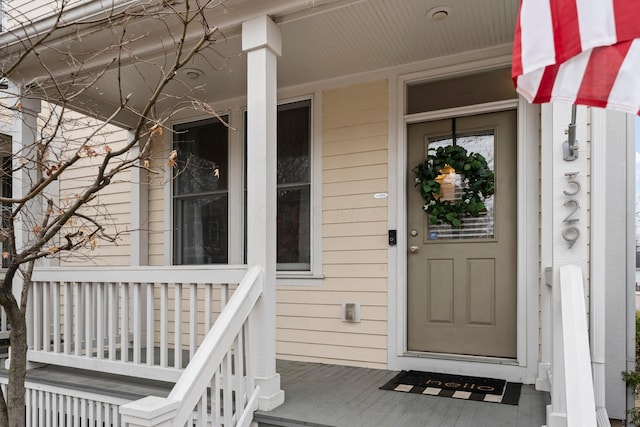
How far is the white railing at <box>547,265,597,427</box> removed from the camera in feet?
4.92

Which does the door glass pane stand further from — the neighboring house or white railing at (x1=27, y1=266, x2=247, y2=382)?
white railing at (x1=27, y1=266, x2=247, y2=382)

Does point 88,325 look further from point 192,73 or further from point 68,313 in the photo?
point 192,73

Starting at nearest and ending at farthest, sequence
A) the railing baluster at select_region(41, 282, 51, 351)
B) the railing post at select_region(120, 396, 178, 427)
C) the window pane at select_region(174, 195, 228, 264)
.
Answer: the railing post at select_region(120, 396, 178, 427)
the railing baluster at select_region(41, 282, 51, 351)
the window pane at select_region(174, 195, 228, 264)

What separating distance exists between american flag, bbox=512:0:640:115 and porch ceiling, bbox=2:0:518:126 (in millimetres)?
1643

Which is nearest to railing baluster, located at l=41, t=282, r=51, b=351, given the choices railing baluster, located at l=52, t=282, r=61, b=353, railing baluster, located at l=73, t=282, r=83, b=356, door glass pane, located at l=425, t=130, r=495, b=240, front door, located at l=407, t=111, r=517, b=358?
railing baluster, located at l=52, t=282, r=61, b=353

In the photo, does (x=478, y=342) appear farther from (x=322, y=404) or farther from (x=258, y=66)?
(x=258, y=66)

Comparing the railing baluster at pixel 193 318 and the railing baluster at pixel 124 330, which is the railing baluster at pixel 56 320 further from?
the railing baluster at pixel 193 318

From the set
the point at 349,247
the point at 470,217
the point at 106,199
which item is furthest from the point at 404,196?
the point at 106,199

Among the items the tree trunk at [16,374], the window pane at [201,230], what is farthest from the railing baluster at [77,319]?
the window pane at [201,230]

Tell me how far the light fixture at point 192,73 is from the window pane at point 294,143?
783 millimetres

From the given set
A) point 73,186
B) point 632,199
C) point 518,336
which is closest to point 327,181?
point 518,336

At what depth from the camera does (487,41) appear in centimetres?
314

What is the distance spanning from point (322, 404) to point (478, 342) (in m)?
1.32

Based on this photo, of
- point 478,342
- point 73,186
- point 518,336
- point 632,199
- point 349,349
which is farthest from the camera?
point 73,186
